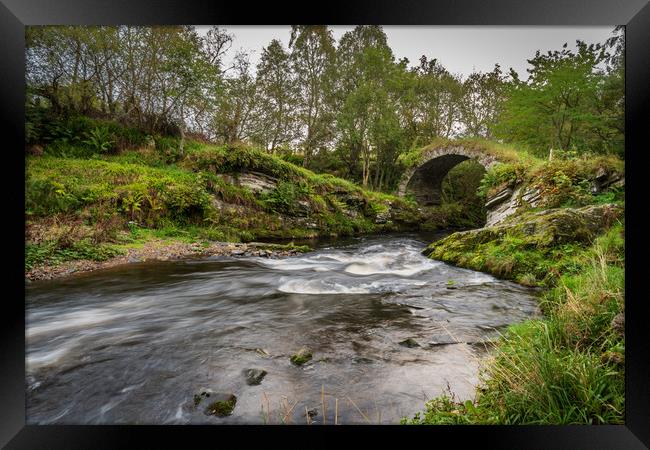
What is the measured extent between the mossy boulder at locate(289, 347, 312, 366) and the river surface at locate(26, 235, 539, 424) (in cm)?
6

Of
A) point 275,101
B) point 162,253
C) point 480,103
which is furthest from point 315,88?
point 162,253

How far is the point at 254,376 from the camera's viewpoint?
2.24 m

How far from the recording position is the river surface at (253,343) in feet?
6.39

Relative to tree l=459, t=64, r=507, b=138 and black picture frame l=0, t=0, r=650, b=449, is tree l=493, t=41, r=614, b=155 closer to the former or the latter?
tree l=459, t=64, r=507, b=138

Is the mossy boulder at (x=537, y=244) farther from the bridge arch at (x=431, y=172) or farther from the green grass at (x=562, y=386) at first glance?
the bridge arch at (x=431, y=172)

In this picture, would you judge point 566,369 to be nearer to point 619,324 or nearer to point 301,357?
point 619,324

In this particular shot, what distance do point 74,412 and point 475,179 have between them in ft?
79.3

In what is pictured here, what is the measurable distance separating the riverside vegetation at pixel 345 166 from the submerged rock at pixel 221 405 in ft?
0.07

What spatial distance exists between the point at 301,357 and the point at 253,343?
622 millimetres

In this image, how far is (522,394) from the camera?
5.34ft

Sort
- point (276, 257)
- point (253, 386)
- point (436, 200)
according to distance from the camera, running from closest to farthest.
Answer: point (253, 386), point (276, 257), point (436, 200)

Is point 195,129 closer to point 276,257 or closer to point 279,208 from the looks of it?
point 279,208
